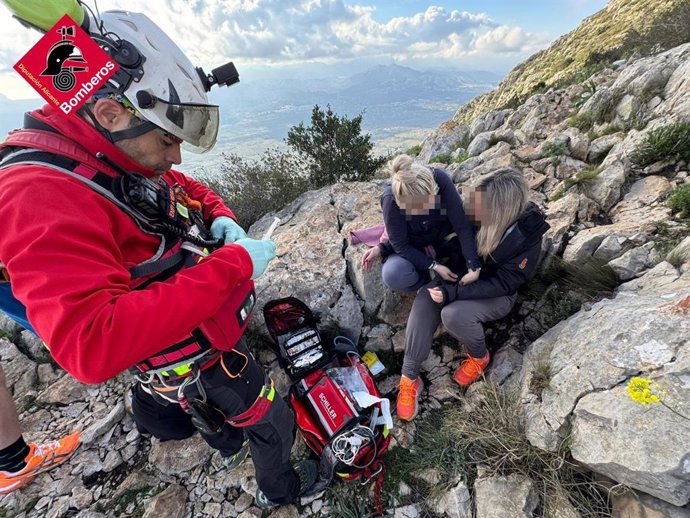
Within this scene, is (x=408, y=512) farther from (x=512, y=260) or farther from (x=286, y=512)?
Result: (x=512, y=260)

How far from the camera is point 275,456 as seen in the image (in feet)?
8.89

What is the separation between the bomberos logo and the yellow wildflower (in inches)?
134

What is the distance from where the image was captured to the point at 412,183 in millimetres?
3486

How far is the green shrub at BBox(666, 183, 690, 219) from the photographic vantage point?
342cm

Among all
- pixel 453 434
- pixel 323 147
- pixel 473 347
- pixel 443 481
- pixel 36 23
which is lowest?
pixel 443 481

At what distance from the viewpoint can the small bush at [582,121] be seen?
643 cm

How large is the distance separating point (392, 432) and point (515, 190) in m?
2.67

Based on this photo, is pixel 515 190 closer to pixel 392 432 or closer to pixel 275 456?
pixel 392 432

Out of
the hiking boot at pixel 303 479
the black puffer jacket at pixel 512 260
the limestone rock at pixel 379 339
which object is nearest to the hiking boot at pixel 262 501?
the hiking boot at pixel 303 479

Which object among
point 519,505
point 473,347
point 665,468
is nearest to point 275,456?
point 519,505

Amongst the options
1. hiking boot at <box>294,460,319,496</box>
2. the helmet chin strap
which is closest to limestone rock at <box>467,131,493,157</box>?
hiking boot at <box>294,460,319,496</box>

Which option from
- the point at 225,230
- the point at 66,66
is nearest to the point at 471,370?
the point at 225,230

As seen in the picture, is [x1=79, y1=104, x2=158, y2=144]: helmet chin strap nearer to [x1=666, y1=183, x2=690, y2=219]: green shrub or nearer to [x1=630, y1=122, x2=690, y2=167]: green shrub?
[x1=666, y1=183, x2=690, y2=219]: green shrub

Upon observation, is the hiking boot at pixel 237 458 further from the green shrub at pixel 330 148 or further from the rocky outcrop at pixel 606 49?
the rocky outcrop at pixel 606 49
